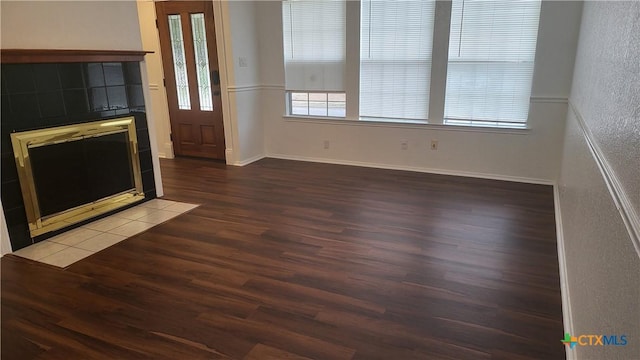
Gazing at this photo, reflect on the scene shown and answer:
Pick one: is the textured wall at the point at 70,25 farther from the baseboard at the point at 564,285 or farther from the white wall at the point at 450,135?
the baseboard at the point at 564,285

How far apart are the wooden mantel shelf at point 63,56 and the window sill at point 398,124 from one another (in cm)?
231

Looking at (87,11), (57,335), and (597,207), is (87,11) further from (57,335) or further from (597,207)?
(597,207)

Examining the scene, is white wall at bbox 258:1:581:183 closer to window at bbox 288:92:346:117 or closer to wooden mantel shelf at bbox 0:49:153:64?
window at bbox 288:92:346:117

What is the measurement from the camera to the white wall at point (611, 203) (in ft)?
3.29

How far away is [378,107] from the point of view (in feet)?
17.1

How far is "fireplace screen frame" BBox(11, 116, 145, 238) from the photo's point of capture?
304 cm

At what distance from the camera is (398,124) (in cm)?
511

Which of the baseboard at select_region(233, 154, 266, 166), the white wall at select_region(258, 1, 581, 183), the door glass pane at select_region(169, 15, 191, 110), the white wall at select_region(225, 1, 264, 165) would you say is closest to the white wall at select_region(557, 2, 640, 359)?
the white wall at select_region(258, 1, 581, 183)

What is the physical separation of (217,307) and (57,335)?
800mm

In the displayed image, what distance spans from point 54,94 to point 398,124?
354cm

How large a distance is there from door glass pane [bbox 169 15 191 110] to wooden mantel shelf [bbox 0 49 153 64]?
178 centimetres

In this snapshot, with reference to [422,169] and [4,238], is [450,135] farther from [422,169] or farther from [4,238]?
[4,238]

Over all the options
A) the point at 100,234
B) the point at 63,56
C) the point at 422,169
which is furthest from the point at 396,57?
the point at 100,234

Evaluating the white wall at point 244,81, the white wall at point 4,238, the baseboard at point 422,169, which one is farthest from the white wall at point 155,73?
the white wall at point 4,238
